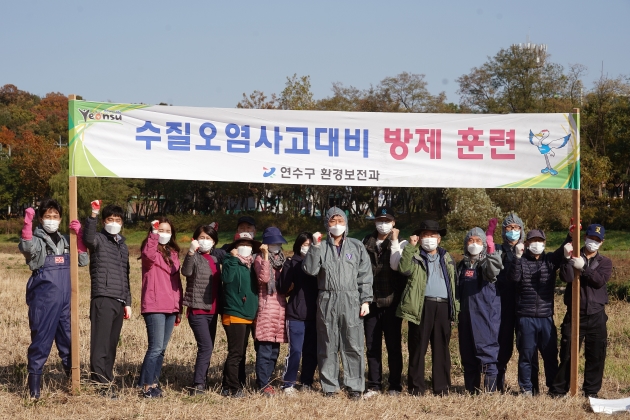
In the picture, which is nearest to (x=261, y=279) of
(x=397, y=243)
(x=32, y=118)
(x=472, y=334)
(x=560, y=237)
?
(x=397, y=243)

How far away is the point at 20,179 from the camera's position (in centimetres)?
6669

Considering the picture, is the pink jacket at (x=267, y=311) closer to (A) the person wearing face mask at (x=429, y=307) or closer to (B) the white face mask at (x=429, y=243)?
(A) the person wearing face mask at (x=429, y=307)

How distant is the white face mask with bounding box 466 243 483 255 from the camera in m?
8.49

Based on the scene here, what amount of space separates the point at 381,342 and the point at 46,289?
12.4 feet

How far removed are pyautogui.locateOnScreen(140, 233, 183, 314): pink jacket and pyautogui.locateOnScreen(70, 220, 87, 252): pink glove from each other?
0.67 m

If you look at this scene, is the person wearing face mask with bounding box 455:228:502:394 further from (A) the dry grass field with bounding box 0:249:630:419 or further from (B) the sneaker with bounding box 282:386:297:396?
(B) the sneaker with bounding box 282:386:297:396

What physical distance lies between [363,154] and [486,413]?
3250mm

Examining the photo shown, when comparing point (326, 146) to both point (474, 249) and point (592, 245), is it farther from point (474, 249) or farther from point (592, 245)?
point (592, 245)

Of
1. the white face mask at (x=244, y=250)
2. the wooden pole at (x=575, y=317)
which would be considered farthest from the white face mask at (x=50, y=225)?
the wooden pole at (x=575, y=317)

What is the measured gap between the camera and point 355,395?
8.26 meters

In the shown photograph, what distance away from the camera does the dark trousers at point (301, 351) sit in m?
8.41

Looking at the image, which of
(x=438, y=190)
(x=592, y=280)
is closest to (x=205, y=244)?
(x=592, y=280)

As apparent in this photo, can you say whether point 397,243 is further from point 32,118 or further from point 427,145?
point 32,118

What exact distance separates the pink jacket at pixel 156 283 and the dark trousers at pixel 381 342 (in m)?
2.23
